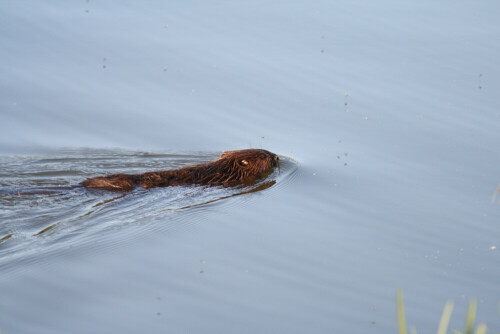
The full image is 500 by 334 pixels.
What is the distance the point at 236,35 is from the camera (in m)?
8.63

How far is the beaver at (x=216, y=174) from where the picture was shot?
6.18 meters

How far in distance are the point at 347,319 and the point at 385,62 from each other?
4.66 m

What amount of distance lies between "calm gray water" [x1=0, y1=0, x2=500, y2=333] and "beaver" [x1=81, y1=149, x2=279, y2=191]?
0.40ft

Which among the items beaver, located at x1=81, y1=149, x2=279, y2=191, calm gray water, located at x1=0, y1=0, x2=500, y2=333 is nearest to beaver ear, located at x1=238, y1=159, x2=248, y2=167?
beaver, located at x1=81, y1=149, x2=279, y2=191

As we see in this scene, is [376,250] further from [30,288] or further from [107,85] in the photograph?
[107,85]

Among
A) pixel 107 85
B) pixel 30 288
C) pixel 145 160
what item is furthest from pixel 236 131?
pixel 30 288

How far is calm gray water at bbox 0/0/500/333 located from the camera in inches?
166

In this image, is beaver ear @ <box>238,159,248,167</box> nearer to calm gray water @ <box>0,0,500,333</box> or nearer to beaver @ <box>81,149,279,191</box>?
beaver @ <box>81,149,279,191</box>

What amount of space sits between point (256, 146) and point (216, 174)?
2.18 ft

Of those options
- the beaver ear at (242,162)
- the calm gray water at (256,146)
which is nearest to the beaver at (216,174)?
the beaver ear at (242,162)

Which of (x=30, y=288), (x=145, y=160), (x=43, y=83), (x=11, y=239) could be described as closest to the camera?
(x=30, y=288)

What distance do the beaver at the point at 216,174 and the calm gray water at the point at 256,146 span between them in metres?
0.12

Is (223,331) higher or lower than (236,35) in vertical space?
lower

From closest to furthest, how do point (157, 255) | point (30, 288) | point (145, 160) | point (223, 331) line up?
1. point (223, 331)
2. point (30, 288)
3. point (157, 255)
4. point (145, 160)
